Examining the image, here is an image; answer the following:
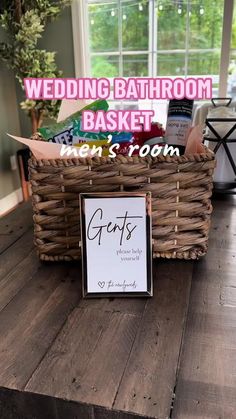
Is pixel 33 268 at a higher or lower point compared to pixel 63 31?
lower

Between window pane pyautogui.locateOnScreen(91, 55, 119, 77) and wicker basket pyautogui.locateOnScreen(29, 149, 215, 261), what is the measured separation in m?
2.70

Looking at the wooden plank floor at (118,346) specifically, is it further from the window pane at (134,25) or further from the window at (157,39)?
the window pane at (134,25)

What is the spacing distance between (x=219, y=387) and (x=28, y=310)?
1.09 ft

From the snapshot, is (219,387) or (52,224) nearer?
(219,387)

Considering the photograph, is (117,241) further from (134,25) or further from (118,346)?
(134,25)

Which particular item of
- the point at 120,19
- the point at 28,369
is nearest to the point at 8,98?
the point at 120,19

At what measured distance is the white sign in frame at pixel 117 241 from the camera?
0.64 m

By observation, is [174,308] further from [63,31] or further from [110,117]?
[63,31]

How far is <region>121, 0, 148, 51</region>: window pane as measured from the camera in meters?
2.93

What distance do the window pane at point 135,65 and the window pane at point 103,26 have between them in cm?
14

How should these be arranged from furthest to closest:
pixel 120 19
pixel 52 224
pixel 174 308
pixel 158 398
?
pixel 120 19, pixel 52 224, pixel 174 308, pixel 158 398

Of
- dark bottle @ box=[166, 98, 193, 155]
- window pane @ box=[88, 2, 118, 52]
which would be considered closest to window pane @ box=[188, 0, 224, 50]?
window pane @ box=[88, 2, 118, 52]

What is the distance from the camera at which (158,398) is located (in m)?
0.44
